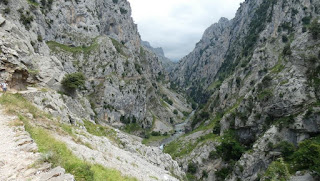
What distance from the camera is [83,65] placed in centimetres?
11488

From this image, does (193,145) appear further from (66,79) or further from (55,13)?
(55,13)

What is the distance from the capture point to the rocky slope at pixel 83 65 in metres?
39.9

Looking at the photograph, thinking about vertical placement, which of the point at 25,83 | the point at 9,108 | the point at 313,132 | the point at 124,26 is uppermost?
the point at 124,26

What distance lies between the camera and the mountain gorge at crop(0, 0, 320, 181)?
957 inches

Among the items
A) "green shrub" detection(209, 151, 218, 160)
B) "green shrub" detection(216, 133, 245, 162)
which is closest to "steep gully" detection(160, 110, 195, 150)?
"green shrub" detection(209, 151, 218, 160)

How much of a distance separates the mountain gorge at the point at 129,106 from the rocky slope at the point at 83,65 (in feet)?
1.17

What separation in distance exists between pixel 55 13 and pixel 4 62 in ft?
309

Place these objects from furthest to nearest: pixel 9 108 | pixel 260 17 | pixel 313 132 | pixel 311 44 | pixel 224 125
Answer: pixel 260 17, pixel 224 125, pixel 311 44, pixel 313 132, pixel 9 108

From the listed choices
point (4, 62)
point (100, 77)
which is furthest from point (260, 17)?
point (4, 62)

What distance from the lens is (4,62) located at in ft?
116

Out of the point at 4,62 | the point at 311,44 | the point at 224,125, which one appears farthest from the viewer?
the point at 224,125

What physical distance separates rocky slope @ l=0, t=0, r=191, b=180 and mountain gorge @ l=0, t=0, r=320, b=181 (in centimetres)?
36

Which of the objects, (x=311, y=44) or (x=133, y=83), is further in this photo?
(x=133, y=83)

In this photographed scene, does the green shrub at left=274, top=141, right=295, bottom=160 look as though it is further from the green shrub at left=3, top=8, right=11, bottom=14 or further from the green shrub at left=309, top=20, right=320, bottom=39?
the green shrub at left=3, top=8, right=11, bottom=14
